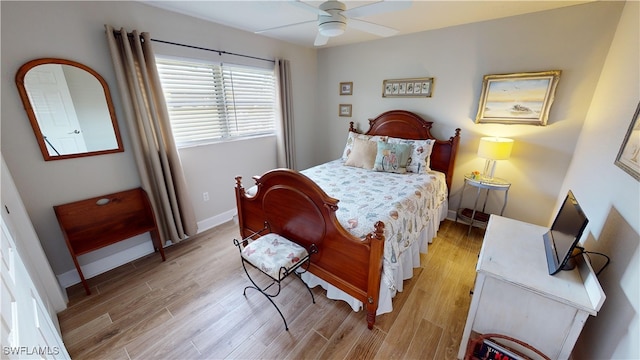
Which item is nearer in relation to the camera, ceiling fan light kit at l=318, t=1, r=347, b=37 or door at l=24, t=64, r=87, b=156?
ceiling fan light kit at l=318, t=1, r=347, b=37

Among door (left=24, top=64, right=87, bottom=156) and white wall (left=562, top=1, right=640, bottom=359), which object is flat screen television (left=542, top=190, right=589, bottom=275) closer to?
white wall (left=562, top=1, right=640, bottom=359)

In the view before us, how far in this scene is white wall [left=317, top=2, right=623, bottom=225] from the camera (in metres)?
2.17

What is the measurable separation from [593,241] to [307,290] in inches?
78.4

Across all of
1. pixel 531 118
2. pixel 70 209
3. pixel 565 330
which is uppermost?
pixel 531 118

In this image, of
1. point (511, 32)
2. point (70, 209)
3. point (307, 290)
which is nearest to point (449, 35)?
point (511, 32)

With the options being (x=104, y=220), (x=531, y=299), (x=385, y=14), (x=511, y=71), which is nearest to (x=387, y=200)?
(x=531, y=299)

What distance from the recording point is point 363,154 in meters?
3.04

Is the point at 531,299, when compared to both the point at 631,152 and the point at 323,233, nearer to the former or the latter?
the point at 631,152

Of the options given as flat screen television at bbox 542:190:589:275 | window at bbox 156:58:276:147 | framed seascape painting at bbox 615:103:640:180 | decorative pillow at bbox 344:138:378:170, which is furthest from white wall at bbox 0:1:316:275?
framed seascape painting at bbox 615:103:640:180

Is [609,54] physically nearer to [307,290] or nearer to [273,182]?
[273,182]

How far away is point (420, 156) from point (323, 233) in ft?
5.78

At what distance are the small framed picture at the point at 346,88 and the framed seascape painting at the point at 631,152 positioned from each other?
2.93 metres

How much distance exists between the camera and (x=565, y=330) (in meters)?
1.15

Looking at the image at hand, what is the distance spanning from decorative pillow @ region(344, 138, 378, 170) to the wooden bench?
2.30m
